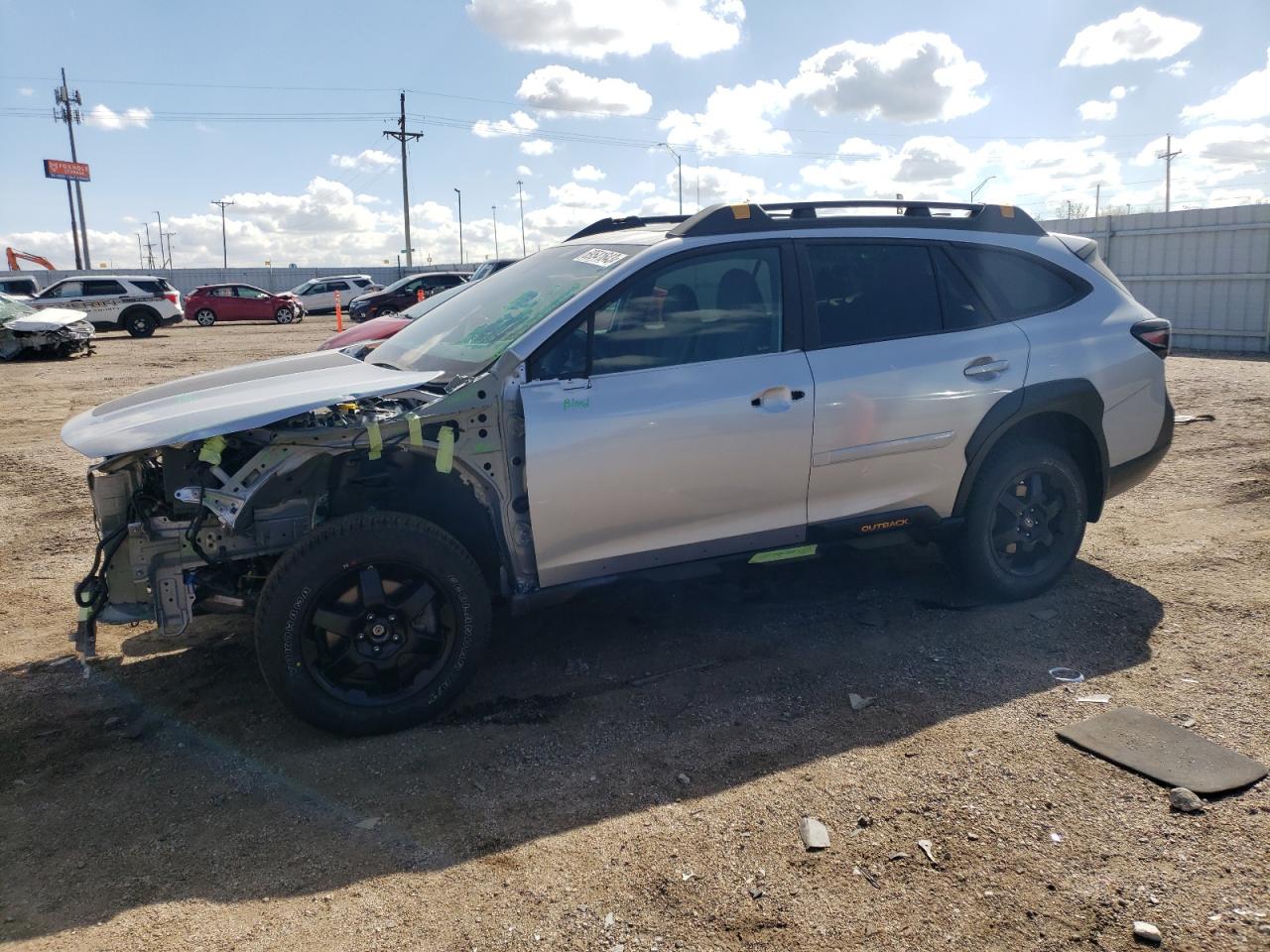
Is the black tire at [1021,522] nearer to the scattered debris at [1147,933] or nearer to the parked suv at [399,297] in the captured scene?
the scattered debris at [1147,933]

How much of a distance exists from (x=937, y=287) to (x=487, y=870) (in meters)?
3.37

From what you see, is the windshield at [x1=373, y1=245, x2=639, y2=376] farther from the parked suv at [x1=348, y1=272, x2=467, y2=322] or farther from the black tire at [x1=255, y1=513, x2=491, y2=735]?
the parked suv at [x1=348, y1=272, x2=467, y2=322]

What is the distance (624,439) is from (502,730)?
126cm

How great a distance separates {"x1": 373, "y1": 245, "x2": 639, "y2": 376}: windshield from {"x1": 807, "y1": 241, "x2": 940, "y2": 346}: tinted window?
930 millimetres

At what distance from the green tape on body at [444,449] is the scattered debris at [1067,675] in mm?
2751

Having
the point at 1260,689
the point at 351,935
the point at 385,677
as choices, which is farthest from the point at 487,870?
the point at 1260,689

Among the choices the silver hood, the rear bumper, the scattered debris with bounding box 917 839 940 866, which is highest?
the silver hood

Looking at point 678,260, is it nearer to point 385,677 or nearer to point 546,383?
point 546,383

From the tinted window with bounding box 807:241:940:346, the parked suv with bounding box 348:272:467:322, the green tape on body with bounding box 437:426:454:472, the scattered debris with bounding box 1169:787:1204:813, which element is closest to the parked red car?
the parked suv with bounding box 348:272:467:322

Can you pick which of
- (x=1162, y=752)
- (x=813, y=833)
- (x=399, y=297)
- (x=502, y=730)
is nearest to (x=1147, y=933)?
(x=813, y=833)

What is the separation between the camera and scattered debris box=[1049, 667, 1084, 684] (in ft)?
13.5

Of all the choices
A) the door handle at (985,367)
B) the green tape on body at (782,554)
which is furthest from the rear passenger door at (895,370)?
the green tape on body at (782,554)

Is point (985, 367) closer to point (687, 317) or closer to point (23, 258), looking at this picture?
point (687, 317)

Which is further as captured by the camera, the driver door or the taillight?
the taillight
